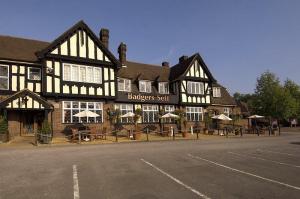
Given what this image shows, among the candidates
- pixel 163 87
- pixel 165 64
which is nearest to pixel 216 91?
pixel 165 64

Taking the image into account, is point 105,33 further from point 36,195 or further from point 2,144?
point 36,195

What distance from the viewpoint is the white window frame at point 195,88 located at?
117 feet

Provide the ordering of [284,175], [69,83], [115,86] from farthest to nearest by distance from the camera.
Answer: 1. [115,86]
2. [69,83]
3. [284,175]

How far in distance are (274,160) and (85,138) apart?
51.3 feet

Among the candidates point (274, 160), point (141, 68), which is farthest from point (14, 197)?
point (141, 68)

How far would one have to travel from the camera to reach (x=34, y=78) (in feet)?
83.9

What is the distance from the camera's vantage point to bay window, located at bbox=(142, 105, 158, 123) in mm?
32656

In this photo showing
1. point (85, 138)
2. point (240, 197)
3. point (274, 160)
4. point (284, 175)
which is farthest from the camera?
point (85, 138)

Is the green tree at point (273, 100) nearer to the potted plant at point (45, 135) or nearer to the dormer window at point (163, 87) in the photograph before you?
the dormer window at point (163, 87)

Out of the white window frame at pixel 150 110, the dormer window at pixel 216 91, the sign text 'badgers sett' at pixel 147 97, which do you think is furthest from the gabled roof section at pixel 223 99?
the white window frame at pixel 150 110

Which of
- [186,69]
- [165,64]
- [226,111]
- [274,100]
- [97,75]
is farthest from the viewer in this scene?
[274,100]

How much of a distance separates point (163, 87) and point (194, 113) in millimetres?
4953

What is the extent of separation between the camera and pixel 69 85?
26516mm

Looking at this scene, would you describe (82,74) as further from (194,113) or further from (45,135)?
(194,113)
